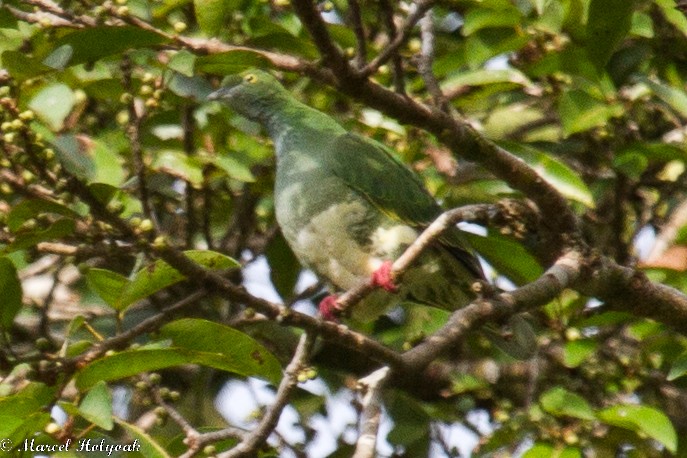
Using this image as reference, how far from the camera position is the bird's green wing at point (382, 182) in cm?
374

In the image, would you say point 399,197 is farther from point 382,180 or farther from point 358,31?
point 358,31

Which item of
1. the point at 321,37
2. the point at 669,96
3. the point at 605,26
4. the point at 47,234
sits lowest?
the point at 669,96

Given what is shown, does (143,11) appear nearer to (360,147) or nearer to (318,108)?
(360,147)

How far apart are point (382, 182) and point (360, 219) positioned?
15 cm

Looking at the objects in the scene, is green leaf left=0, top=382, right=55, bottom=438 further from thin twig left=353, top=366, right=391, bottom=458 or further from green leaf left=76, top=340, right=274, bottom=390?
thin twig left=353, top=366, right=391, bottom=458

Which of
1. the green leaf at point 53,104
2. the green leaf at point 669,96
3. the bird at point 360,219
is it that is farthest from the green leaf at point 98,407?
the green leaf at point 669,96

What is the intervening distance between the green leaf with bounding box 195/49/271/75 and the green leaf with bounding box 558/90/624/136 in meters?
1.12

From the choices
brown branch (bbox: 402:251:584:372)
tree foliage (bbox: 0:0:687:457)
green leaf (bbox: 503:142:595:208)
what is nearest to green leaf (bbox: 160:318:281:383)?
tree foliage (bbox: 0:0:687:457)

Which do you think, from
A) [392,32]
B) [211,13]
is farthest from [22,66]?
[392,32]

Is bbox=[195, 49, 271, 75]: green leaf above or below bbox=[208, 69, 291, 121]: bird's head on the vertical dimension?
above

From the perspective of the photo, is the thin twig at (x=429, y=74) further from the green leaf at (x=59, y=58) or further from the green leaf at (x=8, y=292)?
the green leaf at (x=8, y=292)

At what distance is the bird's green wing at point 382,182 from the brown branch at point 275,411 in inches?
51.0

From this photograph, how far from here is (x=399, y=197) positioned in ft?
12.3

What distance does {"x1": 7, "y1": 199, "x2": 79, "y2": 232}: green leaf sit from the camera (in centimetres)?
256
